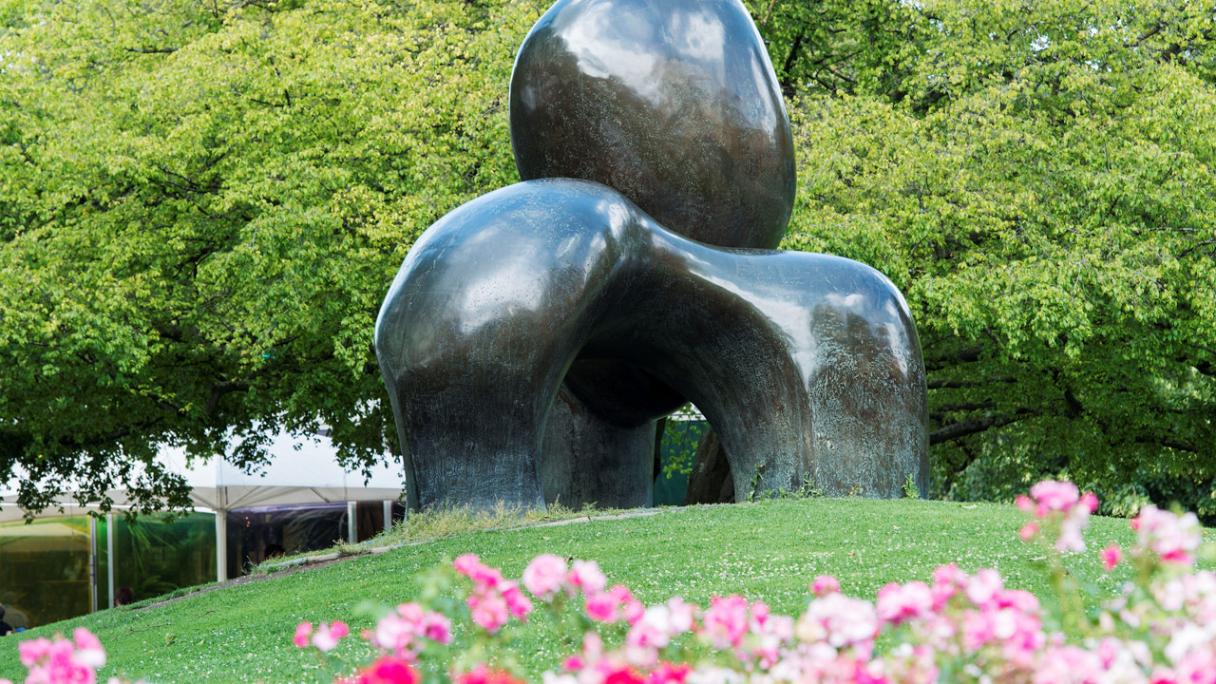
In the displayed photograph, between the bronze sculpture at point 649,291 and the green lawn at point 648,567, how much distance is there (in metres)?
0.82

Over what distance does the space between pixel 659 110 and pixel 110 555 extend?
16379 millimetres

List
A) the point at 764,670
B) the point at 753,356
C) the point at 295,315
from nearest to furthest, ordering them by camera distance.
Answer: the point at 764,670 → the point at 753,356 → the point at 295,315

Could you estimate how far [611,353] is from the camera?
12.7 metres

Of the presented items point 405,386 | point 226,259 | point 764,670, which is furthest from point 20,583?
point 764,670

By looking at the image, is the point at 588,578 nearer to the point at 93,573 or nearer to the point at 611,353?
the point at 611,353

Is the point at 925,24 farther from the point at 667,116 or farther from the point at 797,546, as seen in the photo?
the point at 797,546

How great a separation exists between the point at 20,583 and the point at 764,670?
25.0m

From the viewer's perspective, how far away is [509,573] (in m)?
8.66

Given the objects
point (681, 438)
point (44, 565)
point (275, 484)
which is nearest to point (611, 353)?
point (681, 438)

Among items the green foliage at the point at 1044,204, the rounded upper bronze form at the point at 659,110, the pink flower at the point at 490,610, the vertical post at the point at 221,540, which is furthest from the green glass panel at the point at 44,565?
the pink flower at the point at 490,610

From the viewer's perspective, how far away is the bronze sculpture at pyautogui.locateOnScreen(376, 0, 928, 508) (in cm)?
1103

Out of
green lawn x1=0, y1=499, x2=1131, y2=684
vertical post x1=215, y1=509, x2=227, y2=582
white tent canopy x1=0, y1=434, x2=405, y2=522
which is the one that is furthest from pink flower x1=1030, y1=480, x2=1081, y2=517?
vertical post x1=215, y1=509, x2=227, y2=582

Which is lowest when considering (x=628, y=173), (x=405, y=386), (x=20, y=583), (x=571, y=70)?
(x=20, y=583)

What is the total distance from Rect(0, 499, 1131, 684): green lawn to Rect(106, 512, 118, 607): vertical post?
12607 mm
